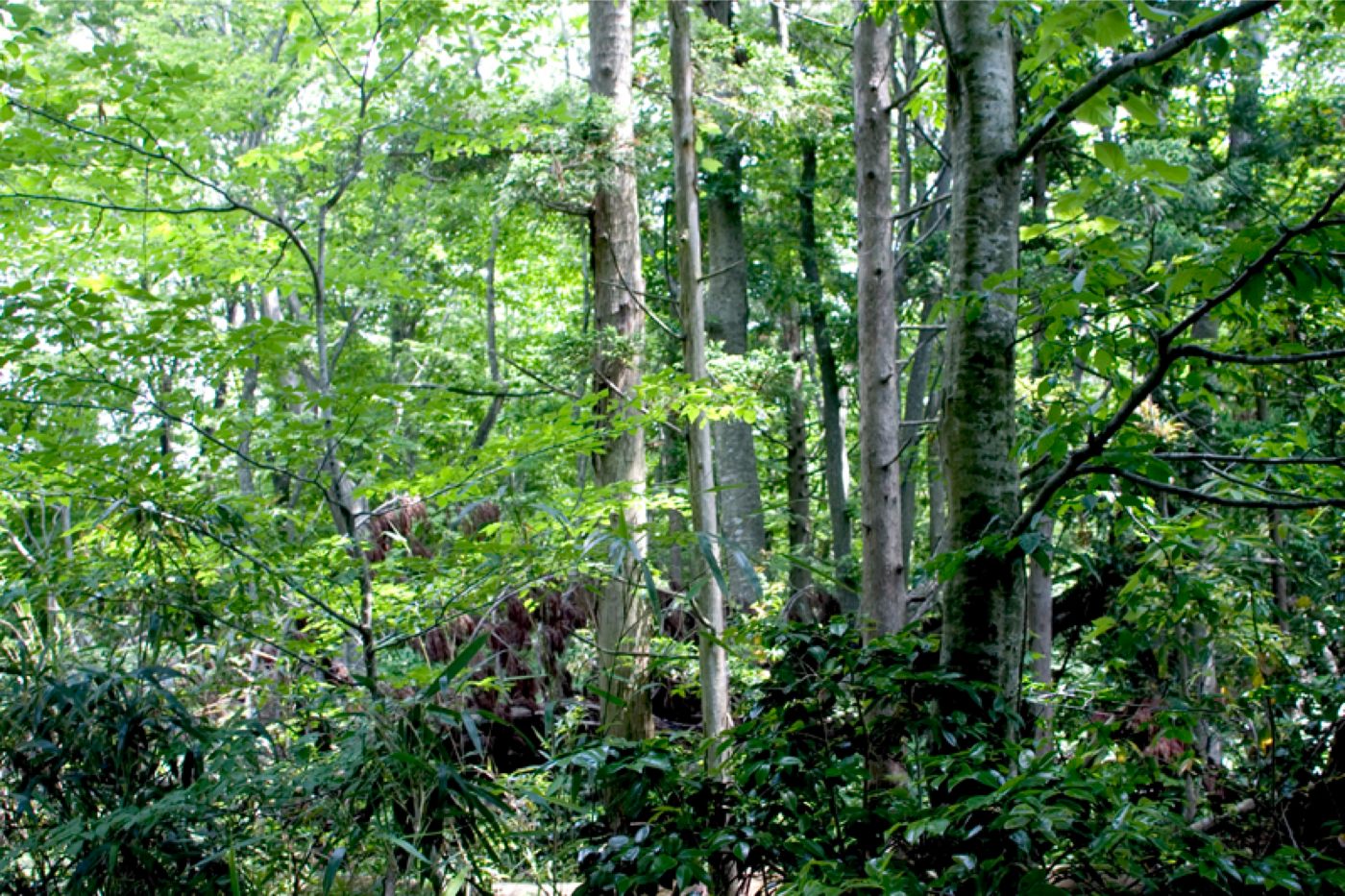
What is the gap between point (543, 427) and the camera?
3539 millimetres

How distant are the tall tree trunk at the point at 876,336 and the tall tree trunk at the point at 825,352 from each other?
6350mm

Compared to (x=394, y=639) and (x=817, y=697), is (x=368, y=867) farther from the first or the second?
(x=817, y=697)

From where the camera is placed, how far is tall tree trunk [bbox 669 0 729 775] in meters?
4.64

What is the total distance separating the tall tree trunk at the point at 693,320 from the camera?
464cm

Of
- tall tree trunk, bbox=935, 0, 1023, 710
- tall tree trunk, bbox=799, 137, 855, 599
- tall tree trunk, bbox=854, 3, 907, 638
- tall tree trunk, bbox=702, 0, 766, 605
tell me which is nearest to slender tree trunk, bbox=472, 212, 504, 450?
tall tree trunk, bbox=702, 0, 766, 605

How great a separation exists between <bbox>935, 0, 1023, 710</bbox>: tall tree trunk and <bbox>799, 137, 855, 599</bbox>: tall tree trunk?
32.1 feet

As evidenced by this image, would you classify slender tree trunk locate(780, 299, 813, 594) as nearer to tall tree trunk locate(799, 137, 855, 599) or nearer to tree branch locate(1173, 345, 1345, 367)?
tall tree trunk locate(799, 137, 855, 599)

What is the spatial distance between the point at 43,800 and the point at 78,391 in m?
1.34

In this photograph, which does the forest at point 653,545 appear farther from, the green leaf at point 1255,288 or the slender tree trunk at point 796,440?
the slender tree trunk at point 796,440

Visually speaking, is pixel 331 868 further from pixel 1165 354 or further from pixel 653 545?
pixel 1165 354

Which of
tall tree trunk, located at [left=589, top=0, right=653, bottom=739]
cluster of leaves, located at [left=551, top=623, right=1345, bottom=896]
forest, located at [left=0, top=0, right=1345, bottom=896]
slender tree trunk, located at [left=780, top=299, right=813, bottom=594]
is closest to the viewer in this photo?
cluster of leaves, located at [left=551, top=623, right=1345, bottom=896]

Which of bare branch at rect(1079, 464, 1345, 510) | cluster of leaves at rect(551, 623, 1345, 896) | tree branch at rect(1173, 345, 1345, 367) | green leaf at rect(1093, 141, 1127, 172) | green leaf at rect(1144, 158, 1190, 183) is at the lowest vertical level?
cluster of leaves at rect(551, 623, 1345, 896)

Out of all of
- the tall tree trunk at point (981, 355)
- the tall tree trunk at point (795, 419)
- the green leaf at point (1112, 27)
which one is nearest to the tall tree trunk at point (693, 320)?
the tall tree trunk at point (981, 355)

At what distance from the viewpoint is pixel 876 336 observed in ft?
18.7
